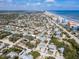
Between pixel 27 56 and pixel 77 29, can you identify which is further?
pixel 77 29

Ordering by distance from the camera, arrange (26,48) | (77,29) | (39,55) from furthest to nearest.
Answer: (77,29)
(26,48)
(39,55)

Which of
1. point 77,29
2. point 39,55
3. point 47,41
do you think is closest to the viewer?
point 39,55

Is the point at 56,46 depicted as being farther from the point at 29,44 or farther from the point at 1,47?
the point at 1,47

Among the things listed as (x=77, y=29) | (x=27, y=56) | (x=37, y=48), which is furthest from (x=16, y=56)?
(x=77, y=29)

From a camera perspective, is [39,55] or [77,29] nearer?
[39,55]

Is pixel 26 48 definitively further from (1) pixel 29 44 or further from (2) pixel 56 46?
(2) pixel 56 46

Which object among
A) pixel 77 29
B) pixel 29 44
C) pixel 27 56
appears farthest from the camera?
pixel 77 29

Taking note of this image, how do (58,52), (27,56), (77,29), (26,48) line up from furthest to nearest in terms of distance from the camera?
(77,29)
(26,48)
(58,52)
(27,56)

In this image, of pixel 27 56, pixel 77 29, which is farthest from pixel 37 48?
pixel 77 29

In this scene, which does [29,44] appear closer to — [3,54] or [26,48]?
[26,48]
